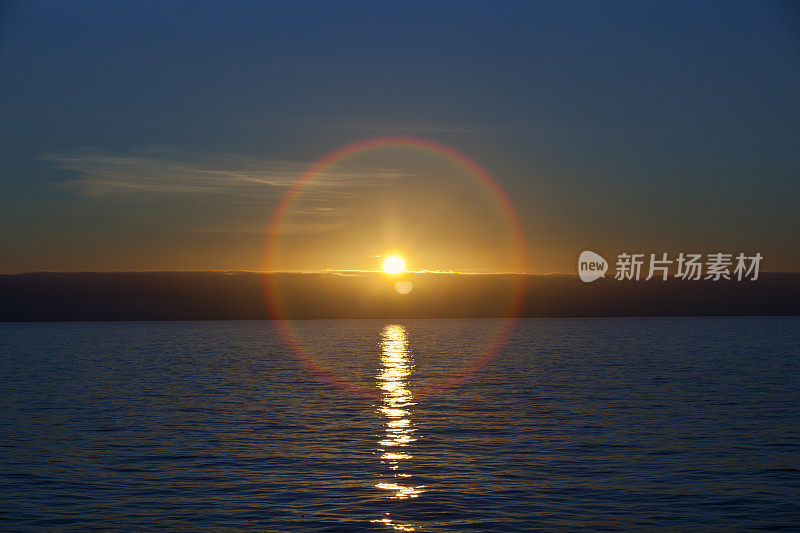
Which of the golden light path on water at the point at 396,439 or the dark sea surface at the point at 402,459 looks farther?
the golden light path on water at the point at 396,439

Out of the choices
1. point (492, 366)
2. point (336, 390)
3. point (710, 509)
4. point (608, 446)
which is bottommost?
point (710, 509)

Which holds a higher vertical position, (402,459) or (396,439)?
(396,439)

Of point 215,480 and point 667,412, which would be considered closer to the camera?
point 215,480

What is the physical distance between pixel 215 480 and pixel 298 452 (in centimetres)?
600

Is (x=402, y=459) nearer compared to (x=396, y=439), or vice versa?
(x=402, y=459)

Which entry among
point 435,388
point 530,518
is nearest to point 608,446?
point 530,518

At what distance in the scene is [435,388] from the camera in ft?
232

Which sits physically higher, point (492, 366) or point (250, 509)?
point (492, 366)

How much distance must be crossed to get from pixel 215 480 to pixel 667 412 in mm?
33214

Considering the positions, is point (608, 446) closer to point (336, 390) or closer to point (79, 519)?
point (79, 519)

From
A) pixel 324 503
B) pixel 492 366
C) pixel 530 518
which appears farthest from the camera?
pixel 492 366

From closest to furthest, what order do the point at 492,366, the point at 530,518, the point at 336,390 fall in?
1. the point at 530,518
2. the point at 336,390
3. the point at 492,366

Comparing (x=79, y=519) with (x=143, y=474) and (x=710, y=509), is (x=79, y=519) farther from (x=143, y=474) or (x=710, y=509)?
(x=710, y=509)

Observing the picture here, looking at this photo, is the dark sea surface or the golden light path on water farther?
the golden light path on water
